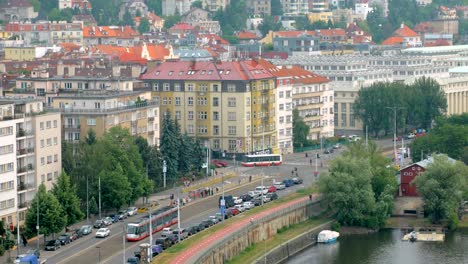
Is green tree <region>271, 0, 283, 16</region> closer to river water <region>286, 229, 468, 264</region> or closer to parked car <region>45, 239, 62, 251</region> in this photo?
river water <region>286, 229, 468, 264</region>

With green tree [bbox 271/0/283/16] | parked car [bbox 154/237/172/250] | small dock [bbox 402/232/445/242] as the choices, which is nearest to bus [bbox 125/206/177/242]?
parked car [bbox 154/237/172/250]

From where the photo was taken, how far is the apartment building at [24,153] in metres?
57.7

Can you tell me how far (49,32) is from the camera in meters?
135

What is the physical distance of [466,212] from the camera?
67.6m

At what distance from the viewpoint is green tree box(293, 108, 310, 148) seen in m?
86.9

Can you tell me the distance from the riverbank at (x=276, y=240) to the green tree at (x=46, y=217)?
664 cm

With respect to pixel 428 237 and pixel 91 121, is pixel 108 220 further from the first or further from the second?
pixel 428 237

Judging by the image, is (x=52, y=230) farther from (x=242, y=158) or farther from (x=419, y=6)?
(x=419, y=6)

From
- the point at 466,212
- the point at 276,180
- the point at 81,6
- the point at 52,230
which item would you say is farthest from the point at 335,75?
the point at 81,6

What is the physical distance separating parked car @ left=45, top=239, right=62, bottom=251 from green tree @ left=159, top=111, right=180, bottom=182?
16.3 m

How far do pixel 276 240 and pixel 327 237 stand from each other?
2.95 m

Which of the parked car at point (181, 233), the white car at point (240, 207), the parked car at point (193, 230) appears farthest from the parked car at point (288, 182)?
the parked car at point (181, 233)

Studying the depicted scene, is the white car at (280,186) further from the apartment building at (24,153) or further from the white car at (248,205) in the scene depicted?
the apartment building at (24,153)

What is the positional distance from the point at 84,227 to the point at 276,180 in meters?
18.2
